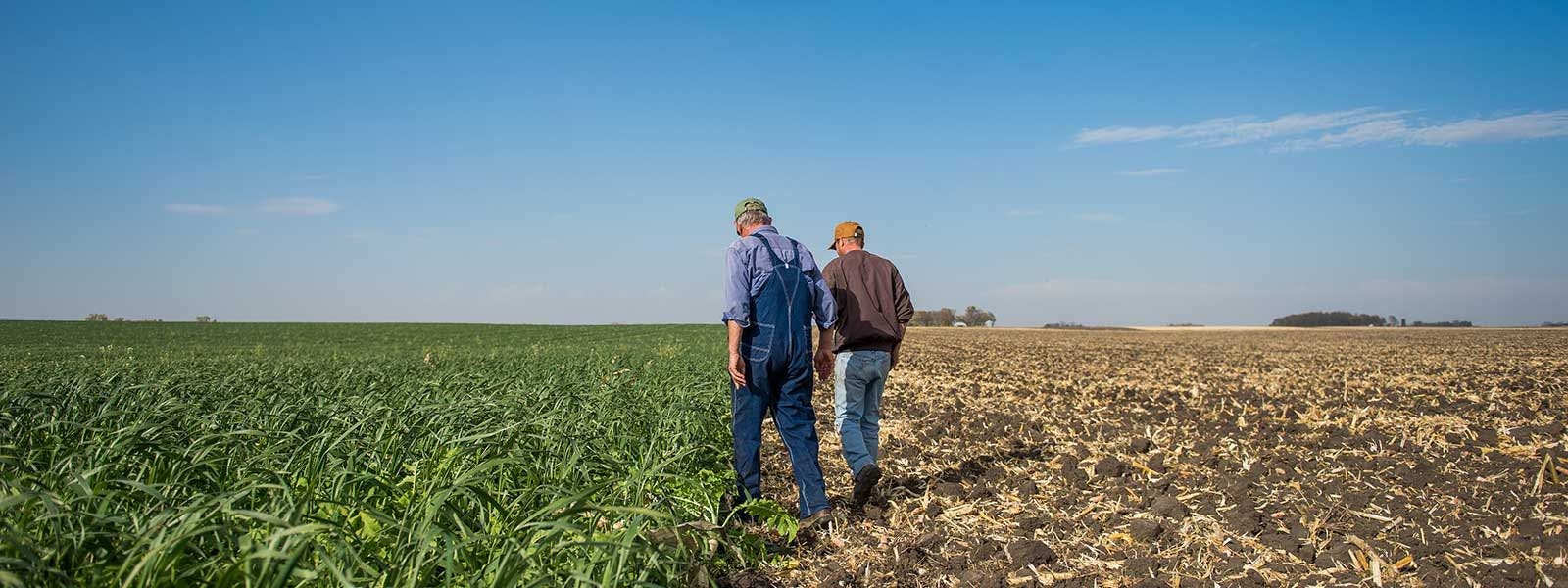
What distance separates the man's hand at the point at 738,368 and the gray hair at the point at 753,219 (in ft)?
2.61

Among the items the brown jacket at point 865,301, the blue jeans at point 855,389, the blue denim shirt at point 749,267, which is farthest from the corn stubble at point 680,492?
the brown jacket at point 865,301

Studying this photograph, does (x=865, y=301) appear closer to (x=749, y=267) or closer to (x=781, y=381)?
(x=781, y=381)

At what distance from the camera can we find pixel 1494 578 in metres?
4.43

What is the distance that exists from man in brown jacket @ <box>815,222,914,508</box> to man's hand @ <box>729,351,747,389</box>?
83cm

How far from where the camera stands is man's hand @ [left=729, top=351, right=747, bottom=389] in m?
5.22

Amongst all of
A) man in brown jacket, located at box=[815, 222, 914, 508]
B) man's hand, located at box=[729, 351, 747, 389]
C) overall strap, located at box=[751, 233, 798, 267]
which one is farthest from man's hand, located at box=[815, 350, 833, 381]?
overall strap, located at box=[751, 233, 798, 267]

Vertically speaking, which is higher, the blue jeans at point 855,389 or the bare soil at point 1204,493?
the blue jeans at point 855,389

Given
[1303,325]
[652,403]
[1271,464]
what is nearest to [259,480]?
[652,403]

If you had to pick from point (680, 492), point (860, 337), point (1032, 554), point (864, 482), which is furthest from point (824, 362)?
point (1032, 554)

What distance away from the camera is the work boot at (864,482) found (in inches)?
230

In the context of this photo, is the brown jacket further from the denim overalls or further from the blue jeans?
the denim overalls

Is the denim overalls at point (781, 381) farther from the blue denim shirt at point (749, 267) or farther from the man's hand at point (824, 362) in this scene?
the man's hand at point (824, 362)

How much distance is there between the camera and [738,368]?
17.2 ft

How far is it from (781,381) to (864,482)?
1.01 meters
